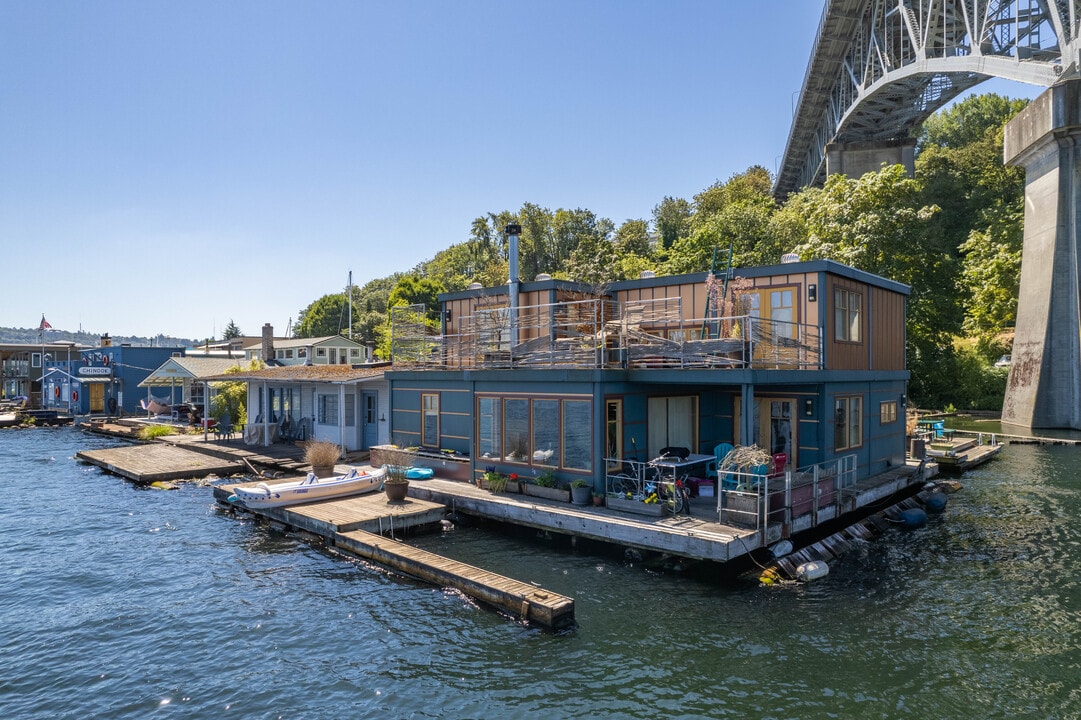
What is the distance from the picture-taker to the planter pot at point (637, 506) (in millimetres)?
15250

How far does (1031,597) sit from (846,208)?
32.5m

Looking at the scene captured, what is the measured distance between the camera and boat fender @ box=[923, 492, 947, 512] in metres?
20.3

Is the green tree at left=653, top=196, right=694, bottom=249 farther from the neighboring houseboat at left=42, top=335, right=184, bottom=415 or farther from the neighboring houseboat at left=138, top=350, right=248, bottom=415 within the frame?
the neighboring houseboat at left=42, top=335, right=184, bottom=415

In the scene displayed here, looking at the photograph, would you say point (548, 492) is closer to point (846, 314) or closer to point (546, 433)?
point (546, 433)

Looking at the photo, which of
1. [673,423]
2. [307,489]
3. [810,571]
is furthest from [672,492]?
[307,489]

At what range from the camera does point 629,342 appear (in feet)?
59.4

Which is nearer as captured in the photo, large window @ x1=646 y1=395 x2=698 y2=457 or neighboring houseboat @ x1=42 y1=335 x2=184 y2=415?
large window @ x1=646 y1=395 x2=698 y2=457

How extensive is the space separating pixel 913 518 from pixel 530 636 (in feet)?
41.7

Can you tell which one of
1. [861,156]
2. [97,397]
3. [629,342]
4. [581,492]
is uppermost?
[861,156]

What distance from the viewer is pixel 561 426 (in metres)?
17.5

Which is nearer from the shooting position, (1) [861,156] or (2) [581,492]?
(2) [581,492]

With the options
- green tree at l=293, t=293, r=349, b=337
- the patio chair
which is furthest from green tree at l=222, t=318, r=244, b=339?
the patio chair

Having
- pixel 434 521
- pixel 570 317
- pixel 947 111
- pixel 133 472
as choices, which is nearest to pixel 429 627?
pixel 434 521

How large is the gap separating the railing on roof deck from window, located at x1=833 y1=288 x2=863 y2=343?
4.06ft
